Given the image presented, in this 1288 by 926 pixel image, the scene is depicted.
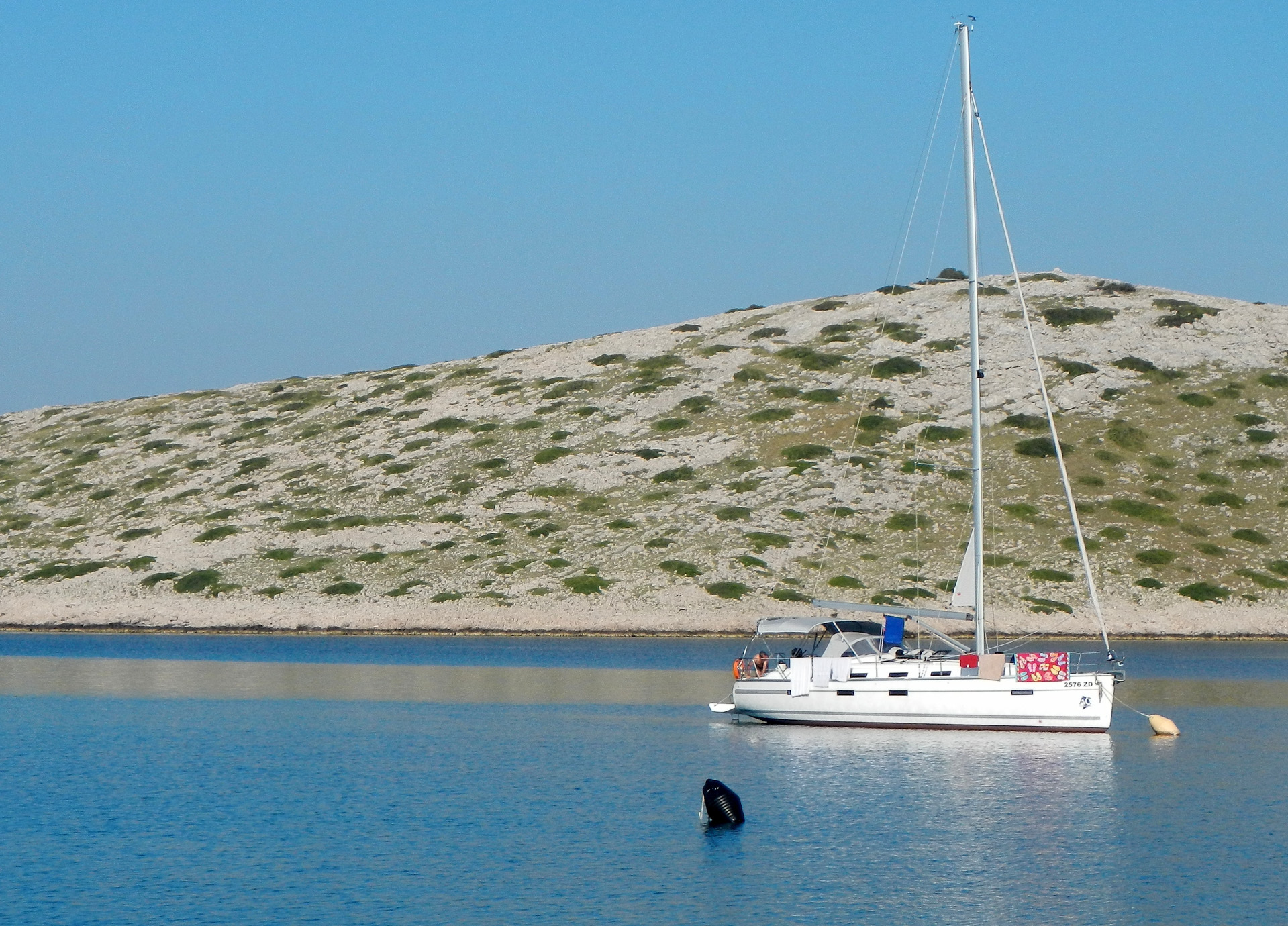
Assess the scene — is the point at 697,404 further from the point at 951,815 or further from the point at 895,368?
the point at 951,815

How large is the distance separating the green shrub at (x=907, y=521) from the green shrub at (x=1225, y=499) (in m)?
20.9

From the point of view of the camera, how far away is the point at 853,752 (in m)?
46.6

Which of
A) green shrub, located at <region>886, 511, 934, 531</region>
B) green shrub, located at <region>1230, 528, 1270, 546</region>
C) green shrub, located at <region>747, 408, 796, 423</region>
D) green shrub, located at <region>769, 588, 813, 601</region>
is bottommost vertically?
green shrub, located at <region>769, 588, 813, 601</region>

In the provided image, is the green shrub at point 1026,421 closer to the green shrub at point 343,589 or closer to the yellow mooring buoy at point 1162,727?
the green shrub at point 343,589

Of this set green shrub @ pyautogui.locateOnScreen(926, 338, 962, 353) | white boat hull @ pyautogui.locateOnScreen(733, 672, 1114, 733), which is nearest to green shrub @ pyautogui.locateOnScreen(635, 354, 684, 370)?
green shrub @ pyautogui.locateOnScreen(926, 338, 962, 353)

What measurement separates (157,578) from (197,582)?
3.83 m

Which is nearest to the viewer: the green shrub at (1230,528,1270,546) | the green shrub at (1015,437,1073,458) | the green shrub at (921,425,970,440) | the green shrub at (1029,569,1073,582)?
the green shrub at (1029,569,1073,582)

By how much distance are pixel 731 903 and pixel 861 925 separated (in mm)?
2709

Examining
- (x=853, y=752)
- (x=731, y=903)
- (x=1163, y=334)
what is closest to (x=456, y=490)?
(x=1163, y=334)

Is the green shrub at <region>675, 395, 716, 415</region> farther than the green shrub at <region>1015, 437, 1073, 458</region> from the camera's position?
Yes

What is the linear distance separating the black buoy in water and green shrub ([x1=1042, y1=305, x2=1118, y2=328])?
388ft

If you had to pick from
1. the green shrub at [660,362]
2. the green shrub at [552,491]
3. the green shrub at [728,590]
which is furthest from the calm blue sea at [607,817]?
the green shrub at [660,362]

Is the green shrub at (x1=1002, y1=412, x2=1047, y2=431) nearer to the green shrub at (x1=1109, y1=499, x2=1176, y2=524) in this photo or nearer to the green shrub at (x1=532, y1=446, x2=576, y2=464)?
the green shrub at (x1=1109, y1=499, x2=1176, y2=524)

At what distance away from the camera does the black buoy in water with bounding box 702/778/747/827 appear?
35.5m
